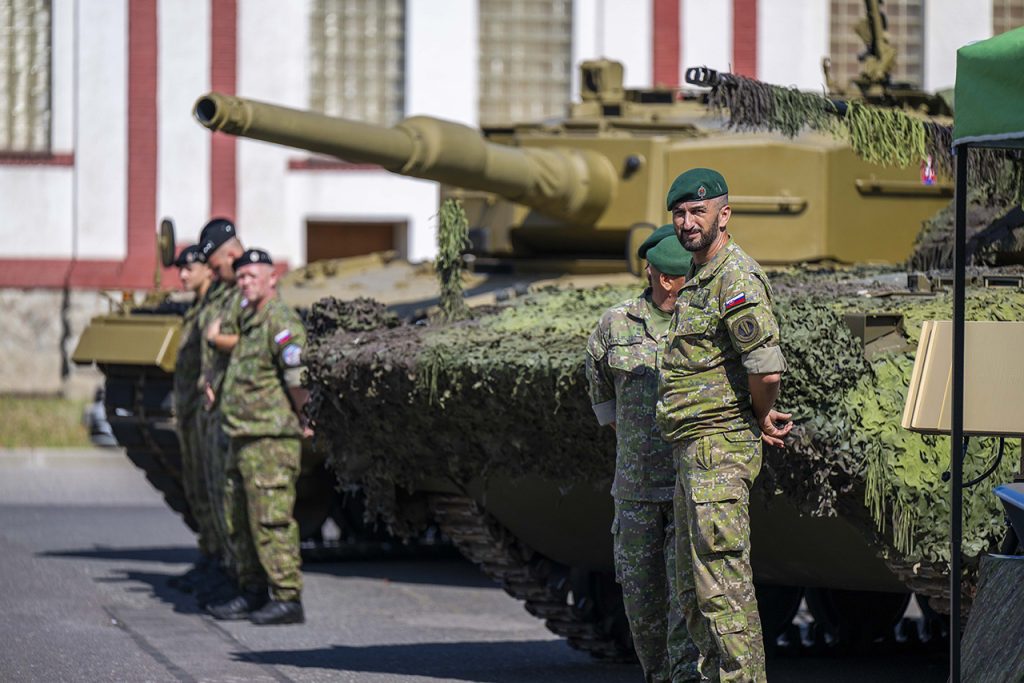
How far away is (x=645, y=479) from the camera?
20.1 ft

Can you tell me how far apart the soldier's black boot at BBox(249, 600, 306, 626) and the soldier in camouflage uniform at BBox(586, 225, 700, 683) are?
293 cm

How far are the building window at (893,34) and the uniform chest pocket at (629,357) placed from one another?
15856 millimetres

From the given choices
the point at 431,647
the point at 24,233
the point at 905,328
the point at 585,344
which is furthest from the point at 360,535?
the point at 24,233

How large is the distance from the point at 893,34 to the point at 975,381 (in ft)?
55.4

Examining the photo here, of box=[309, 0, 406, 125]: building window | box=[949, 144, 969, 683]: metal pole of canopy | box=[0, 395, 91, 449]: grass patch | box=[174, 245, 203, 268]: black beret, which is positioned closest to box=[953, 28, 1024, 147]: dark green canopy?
box=[949, 144, 969, 683]: metal pole of canopy

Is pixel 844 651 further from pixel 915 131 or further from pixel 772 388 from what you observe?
pixel 772 388

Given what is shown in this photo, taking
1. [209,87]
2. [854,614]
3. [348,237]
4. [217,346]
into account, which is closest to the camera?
[854,614]

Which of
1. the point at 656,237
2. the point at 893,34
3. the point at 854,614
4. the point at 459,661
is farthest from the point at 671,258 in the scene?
the point at 893,34

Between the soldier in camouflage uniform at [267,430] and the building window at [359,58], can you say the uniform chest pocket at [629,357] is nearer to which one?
the soldier in camouflage uniform at [267,430]

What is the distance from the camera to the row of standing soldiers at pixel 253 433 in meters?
8.70

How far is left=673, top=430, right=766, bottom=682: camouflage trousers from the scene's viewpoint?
18.6 ft

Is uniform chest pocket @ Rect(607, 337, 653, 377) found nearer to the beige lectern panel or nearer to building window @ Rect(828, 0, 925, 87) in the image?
the beige lectern panel

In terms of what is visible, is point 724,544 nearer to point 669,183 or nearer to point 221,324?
point 221,324

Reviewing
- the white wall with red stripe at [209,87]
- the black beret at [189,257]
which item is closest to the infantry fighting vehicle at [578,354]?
the black beret at [189,257]
